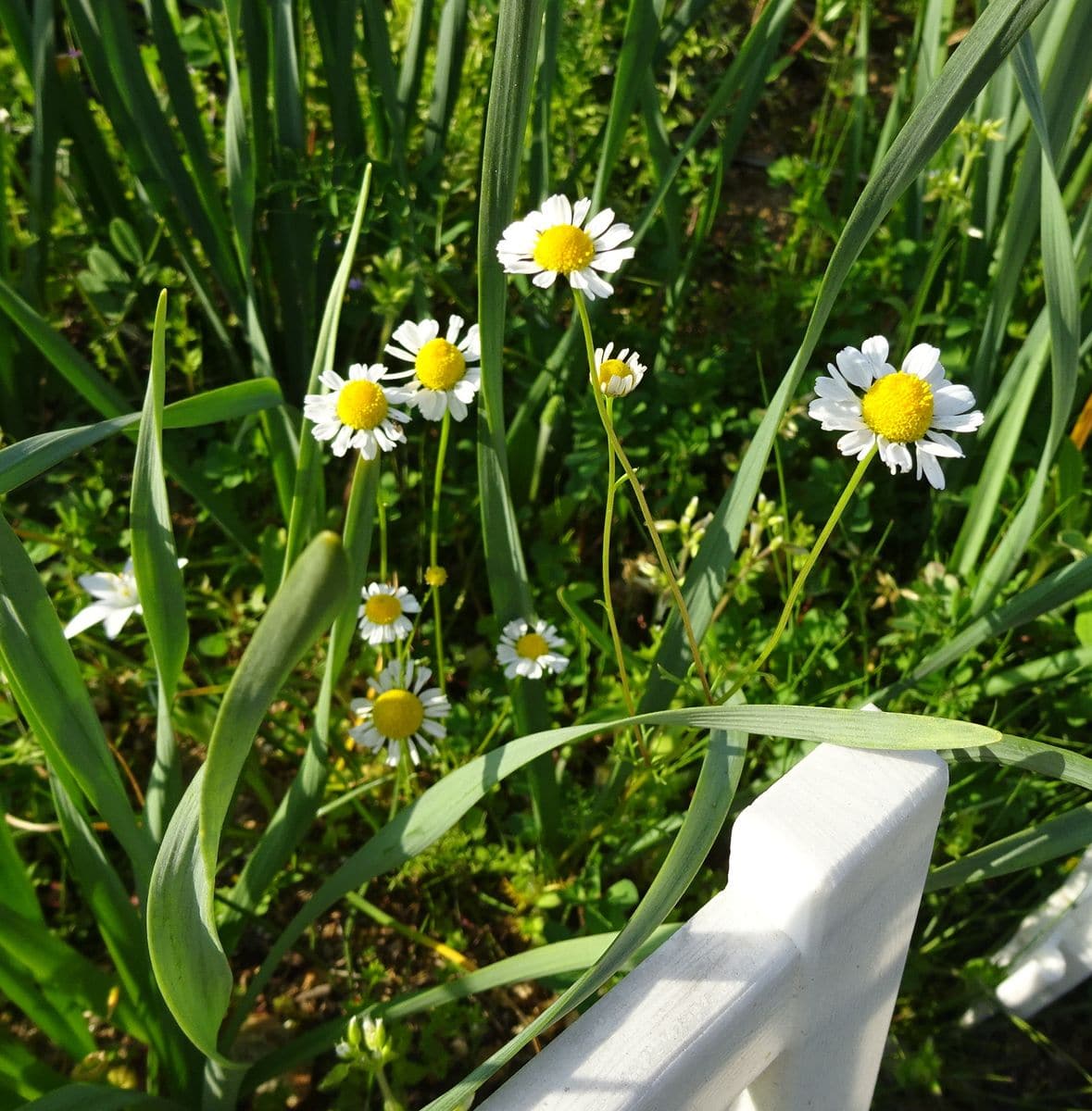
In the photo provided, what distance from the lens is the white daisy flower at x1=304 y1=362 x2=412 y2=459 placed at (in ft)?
2.77

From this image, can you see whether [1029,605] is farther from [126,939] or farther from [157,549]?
[126,939]

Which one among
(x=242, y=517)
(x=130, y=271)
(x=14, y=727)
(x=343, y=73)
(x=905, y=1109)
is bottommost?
(x=905, y=1109)

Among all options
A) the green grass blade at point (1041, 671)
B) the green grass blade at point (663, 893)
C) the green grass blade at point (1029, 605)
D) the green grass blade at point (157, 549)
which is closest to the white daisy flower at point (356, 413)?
the green grass blade at point (157, 549)

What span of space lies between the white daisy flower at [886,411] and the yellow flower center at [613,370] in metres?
0.18

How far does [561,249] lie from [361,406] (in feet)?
0.70

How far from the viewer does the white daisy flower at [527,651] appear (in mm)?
985

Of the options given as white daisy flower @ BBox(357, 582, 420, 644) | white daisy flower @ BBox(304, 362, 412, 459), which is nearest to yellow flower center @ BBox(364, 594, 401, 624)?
white daisy flower @ BBox(357, 582, 420, 644)

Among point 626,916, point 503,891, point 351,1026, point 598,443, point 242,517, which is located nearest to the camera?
point 351,1026

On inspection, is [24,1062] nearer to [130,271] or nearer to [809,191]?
[130,271]

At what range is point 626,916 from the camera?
1112 mm

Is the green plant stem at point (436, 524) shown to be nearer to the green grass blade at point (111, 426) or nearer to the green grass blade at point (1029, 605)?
the green grass blade at point (111, 426)

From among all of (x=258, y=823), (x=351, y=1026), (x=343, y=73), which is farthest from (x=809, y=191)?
(x=351, y=1026)

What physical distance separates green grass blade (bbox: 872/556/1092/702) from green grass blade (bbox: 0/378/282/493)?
633 mm

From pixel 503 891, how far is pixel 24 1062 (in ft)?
1.82
